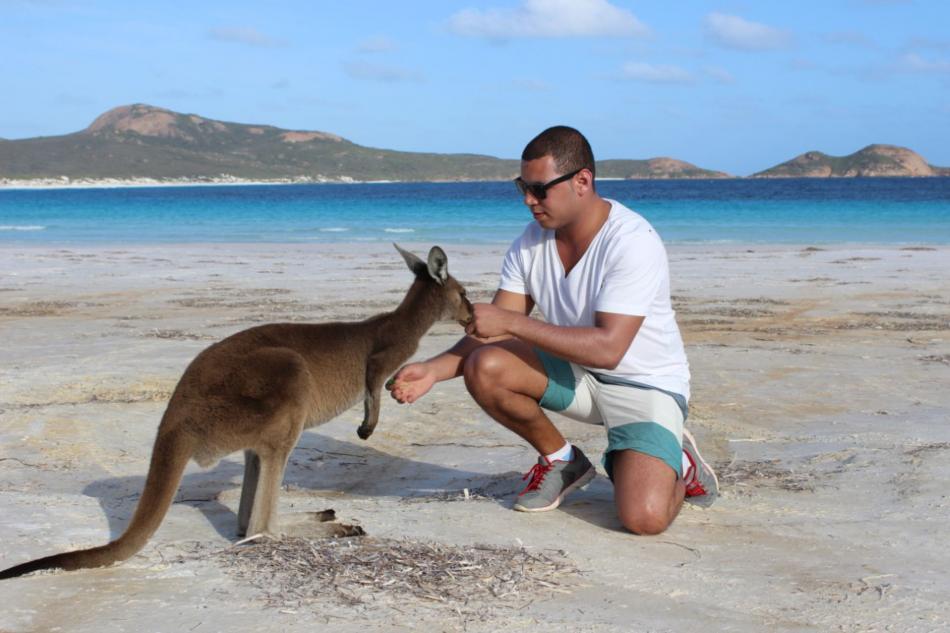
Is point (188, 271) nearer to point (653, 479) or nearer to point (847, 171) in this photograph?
point (653, 479)

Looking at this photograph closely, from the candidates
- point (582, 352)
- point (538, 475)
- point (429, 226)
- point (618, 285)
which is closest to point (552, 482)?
point (538, 475)

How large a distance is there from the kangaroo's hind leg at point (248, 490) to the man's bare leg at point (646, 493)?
4.13 feet

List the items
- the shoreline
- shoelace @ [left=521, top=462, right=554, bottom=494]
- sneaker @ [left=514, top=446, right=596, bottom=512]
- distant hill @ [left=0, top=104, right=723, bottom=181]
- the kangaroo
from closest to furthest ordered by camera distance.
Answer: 1. the kangaroo
2. sneaker @ [left=514, top=446, right=596, bottom=512]
3. shoelace @ [left=521, top=462, right=554, bottom=494]
4. the shoreline
5. distant hill @ [left=0, top=104, right=723, bottom=181]

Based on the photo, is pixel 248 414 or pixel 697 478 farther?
pixel 697 478

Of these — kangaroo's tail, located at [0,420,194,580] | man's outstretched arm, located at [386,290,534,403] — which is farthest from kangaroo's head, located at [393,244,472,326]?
kangaroo's tail, located at [0,420,194,580]

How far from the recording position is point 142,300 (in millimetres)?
11891

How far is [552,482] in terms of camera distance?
430 centimetres

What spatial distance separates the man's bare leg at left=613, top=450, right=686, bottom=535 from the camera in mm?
3893

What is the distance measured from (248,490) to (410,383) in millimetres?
727

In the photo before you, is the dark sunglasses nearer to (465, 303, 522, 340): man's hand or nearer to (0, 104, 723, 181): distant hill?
(465, 303, 522, 340): man's hand

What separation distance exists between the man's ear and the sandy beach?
87cm

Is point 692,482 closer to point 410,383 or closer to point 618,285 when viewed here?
point 618,285

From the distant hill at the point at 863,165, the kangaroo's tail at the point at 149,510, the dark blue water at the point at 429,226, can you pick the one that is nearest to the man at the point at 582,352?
the kangaroo's tail at the point at 149,510

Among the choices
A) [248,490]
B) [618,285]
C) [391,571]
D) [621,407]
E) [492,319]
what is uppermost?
[618,285]
